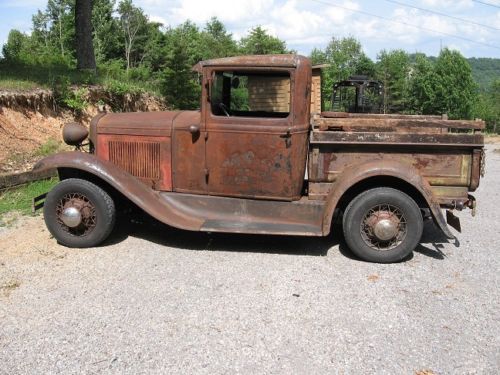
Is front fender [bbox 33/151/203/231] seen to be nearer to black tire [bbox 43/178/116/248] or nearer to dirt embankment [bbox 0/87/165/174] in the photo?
black tire [bbox 43/178/116/248]

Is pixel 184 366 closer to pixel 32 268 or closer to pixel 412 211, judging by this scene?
pixel 32 268

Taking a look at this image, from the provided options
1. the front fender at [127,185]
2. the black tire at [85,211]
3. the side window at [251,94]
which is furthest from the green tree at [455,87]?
the black tire at [85,211]

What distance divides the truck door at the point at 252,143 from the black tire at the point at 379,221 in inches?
26.5

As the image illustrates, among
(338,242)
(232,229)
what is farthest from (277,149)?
(338,242)

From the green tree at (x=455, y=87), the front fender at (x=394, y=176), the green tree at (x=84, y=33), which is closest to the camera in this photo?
the front fender at (x=394, y=176)

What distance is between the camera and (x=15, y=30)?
5400 cm

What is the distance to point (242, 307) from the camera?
3684mm

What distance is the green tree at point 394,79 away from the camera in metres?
52.3

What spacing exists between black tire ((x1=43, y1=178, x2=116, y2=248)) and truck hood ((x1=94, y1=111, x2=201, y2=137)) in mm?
714

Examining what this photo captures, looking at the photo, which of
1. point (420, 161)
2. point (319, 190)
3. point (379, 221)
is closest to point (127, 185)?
point (319, 190)

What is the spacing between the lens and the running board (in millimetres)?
4707

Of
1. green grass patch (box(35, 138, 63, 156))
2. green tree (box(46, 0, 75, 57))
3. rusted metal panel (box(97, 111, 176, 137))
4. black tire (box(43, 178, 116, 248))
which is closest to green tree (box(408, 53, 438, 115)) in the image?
green tree (box(46, 0, 75, 57))

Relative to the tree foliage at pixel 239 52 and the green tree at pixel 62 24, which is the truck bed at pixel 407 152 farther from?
the green tree at pixel 62 24

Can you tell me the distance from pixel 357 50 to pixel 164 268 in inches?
2699
